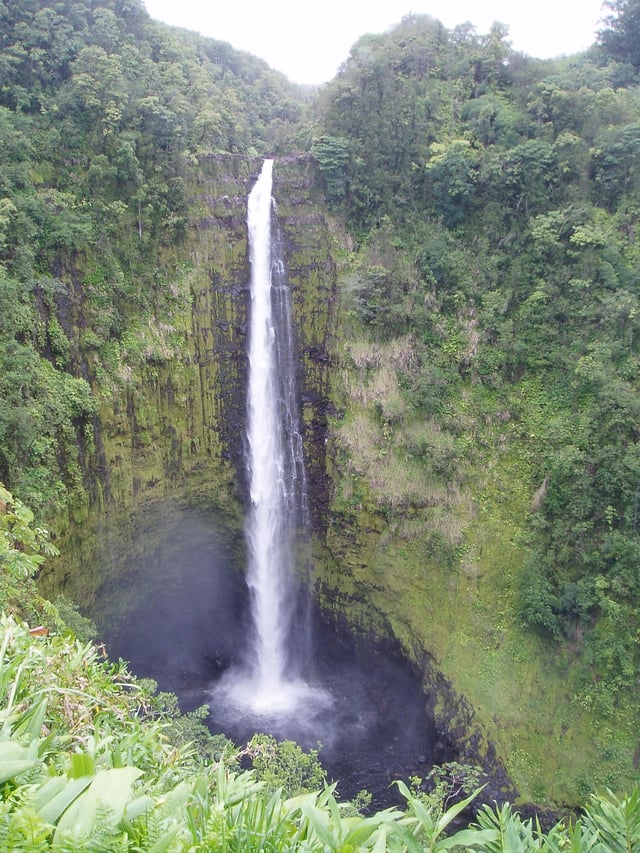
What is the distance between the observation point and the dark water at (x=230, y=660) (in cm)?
1377

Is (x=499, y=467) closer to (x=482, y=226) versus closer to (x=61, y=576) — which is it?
(x=482, y=226)

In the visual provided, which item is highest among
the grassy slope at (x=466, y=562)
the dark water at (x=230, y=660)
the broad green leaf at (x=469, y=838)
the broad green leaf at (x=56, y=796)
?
the broad green leaf at (x=56, y=796)

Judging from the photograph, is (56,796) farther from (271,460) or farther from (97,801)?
(271,460)

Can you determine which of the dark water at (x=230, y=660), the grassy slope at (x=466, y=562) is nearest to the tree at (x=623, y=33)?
the grassy slope at (x=466, y=562)

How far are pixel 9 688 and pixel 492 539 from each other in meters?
12.4

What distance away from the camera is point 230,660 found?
55.7 feet

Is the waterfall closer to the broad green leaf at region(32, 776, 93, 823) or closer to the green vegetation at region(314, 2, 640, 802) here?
the green vegetation at region(314, 2, 640, 802)

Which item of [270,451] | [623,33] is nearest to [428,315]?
[270,451]

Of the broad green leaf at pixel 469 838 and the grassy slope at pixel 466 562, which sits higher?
the broad green leaf at pixel 469 838

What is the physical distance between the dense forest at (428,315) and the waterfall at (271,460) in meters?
1.42

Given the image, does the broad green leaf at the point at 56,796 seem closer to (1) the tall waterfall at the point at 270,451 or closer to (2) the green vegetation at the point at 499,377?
(2) the green vegetation at the point at 499,377

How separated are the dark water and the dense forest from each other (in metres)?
1.23

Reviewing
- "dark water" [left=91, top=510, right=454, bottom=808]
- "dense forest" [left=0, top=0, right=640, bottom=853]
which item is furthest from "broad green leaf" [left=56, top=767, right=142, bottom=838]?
"dark water" [left=91, top=510, right=454, bottom=808]

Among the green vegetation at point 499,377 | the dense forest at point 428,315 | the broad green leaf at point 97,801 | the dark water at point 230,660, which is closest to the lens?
the broad green leaf at point 97,801
